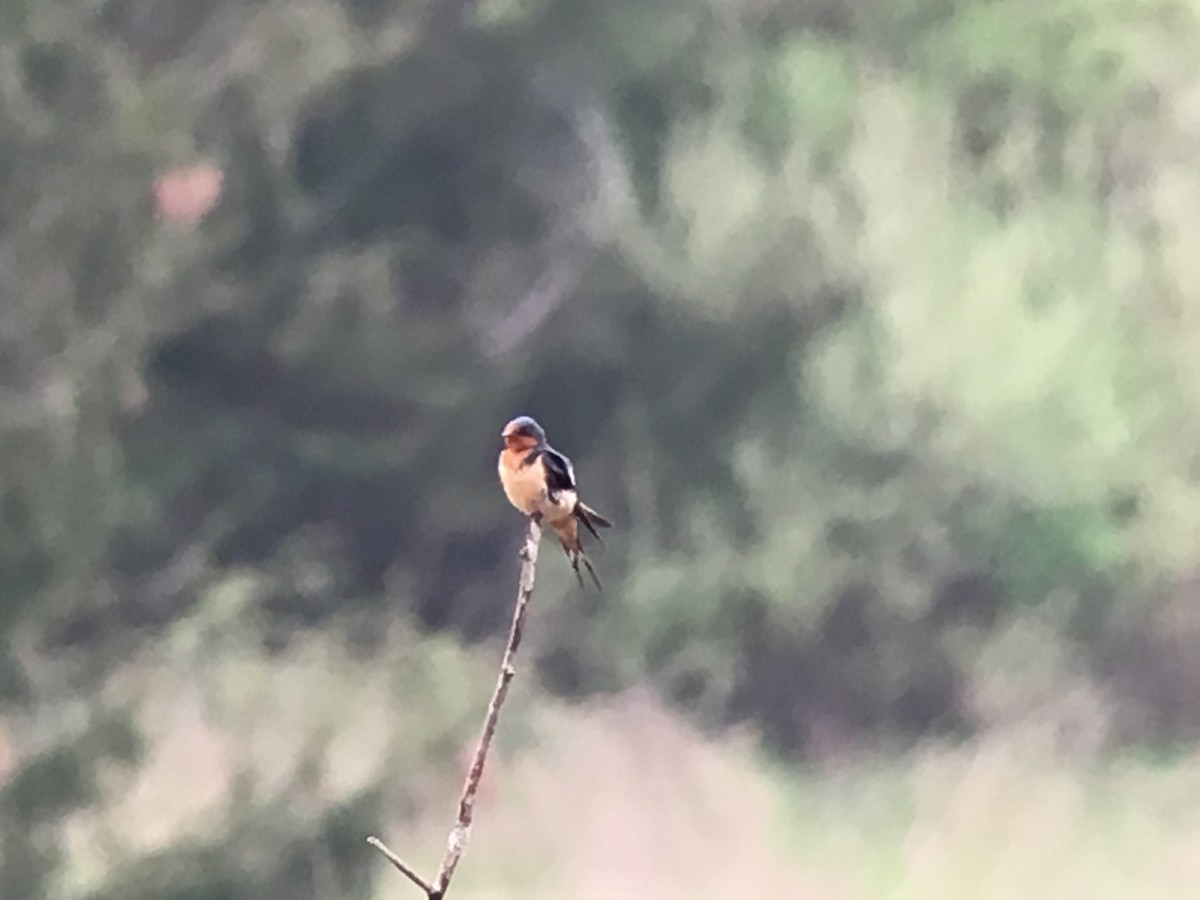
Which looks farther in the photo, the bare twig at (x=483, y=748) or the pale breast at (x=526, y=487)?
the pale breast at (x=526, y=487)

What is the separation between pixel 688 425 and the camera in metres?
2.15

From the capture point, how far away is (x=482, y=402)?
218 centimetres

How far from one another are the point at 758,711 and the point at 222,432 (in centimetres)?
Result: 76

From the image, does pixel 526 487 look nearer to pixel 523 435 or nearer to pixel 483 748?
pixel 523 435

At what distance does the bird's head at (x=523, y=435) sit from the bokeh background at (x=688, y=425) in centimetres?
139

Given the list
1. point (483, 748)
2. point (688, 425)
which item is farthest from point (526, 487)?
point (688, 425)

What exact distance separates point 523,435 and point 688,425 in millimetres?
1438

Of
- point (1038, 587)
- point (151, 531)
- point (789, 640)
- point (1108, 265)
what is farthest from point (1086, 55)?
point (151, 531)

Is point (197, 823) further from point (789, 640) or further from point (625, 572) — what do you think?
point (789, 640)

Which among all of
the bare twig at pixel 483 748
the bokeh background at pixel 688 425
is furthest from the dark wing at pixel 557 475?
the bokeh background at pixel 688 425

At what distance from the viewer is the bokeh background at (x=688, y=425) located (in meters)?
2.07

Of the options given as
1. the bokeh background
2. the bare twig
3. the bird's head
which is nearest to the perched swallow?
the bird's head

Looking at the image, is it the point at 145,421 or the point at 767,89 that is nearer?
the point at 145,421

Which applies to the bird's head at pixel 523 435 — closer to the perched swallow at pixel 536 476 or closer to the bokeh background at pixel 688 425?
the perched swallow at pixel 536 476
